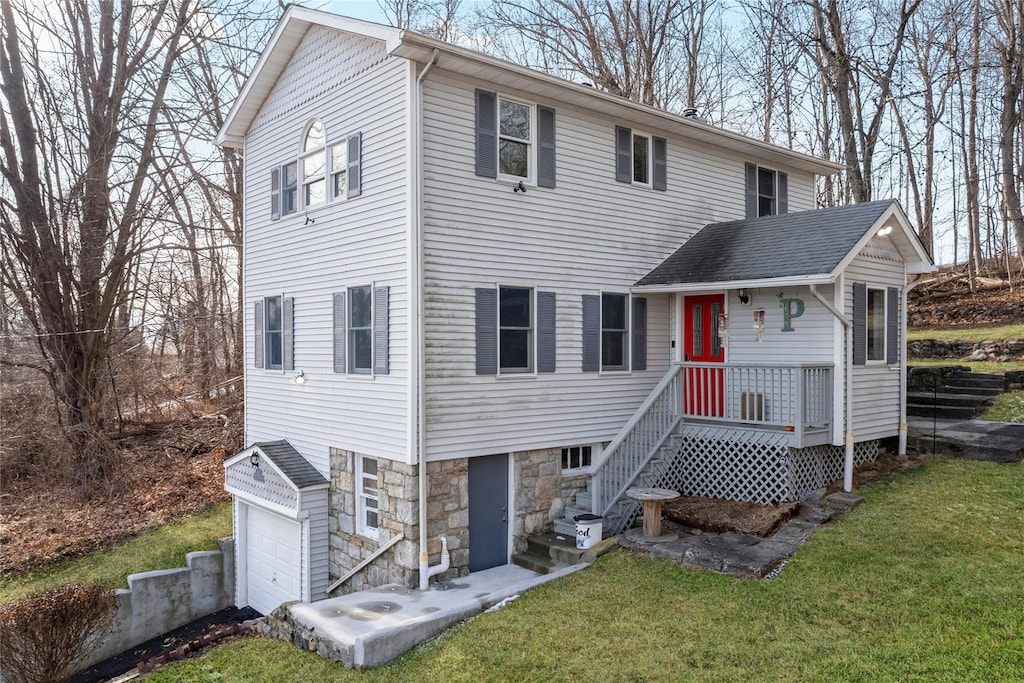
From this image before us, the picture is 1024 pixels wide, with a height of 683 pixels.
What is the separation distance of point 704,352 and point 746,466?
7.34 feet

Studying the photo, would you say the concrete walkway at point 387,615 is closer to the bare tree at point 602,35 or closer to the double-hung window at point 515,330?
the double-hung window at point 515,330

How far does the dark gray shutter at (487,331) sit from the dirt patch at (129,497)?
8.33m

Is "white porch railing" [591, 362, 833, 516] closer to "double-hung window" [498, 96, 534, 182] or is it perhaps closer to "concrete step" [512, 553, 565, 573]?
"concrete step" [512, 553, 565, 573]

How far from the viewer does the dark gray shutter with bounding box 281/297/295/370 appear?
37.0ft

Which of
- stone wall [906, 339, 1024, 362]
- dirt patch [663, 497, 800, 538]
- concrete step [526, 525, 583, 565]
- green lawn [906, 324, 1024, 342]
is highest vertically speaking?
green lawn [906, 324, 1024, 342]

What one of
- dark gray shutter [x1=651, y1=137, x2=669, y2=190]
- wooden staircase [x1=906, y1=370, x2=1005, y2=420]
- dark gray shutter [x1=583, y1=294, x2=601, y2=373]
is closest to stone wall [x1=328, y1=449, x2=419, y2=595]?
dark gray shutter [x1=583, y1=294, x2=601, y2=373]

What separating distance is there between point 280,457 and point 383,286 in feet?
12.4

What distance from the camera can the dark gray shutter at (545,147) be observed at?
10062 mm

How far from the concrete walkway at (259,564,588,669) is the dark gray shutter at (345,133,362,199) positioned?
5.45 metres

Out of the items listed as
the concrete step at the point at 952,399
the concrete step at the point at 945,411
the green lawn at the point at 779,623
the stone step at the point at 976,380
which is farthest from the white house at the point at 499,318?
the stone step at the point at 976,380

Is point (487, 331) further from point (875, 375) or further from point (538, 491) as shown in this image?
point (875, 375)

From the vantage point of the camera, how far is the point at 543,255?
33.1ft

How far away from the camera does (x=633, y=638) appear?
6.59 metres

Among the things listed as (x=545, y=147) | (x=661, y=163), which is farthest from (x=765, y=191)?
(x=545, y=147)
